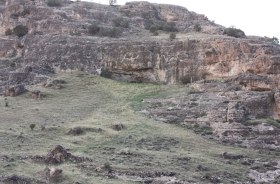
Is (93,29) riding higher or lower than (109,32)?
higher

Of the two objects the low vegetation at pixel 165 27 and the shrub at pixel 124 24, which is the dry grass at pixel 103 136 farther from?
the low vegetation at pixel 165 27

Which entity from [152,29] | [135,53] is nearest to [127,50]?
[135,53]

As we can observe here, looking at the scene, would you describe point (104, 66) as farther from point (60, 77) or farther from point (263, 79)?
point (263, 79)

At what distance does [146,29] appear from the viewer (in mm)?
59219

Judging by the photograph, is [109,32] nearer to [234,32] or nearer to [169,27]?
[169,27]

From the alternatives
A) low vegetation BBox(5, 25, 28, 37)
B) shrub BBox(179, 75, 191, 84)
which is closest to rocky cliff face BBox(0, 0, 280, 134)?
shrub BBox(179, 75, 191, 84)

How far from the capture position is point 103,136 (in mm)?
30469

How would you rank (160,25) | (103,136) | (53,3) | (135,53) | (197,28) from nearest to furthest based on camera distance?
(103,136), (135,53), (197,28), (53,3), (160,25)

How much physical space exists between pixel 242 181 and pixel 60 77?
2721 cm

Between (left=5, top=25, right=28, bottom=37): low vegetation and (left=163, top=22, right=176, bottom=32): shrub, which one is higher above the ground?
(left=163, top=22, right=176, bottom=32): shrub

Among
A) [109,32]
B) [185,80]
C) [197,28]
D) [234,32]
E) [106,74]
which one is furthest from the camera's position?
[197,28]

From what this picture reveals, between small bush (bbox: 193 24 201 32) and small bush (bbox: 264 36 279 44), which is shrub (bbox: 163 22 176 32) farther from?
small bush (bbox: 264 36 279 44)

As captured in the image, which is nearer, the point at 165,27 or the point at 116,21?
the point at 116,21

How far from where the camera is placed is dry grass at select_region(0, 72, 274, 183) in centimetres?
2403
